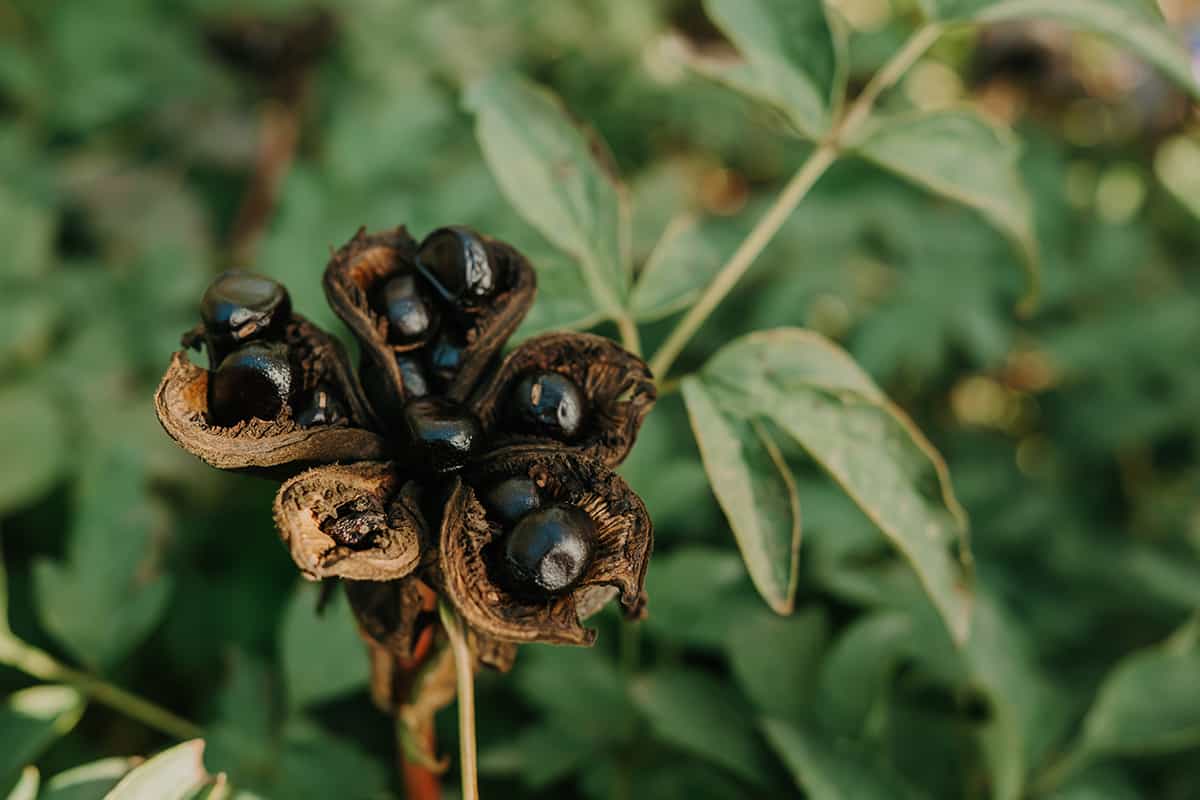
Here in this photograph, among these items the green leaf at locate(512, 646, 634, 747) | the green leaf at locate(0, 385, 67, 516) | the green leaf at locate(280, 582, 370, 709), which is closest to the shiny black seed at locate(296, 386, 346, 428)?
the green leaf at locate(280, 582, 370, 709)

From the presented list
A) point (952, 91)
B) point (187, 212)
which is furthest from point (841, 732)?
point (952, 91)

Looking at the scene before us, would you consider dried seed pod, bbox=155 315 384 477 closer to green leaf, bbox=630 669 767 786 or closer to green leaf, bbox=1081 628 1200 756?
green leaf, bbox=630 669 767 786

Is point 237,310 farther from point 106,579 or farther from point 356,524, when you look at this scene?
point 106,579

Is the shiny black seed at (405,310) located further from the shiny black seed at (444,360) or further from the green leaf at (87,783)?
the green leaf at (87,783)

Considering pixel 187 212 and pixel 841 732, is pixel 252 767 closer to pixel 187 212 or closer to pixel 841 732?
pixel 841 732

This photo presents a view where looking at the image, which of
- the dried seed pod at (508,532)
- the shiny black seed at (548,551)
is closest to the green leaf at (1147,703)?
the dried seed pod at (508,532)
